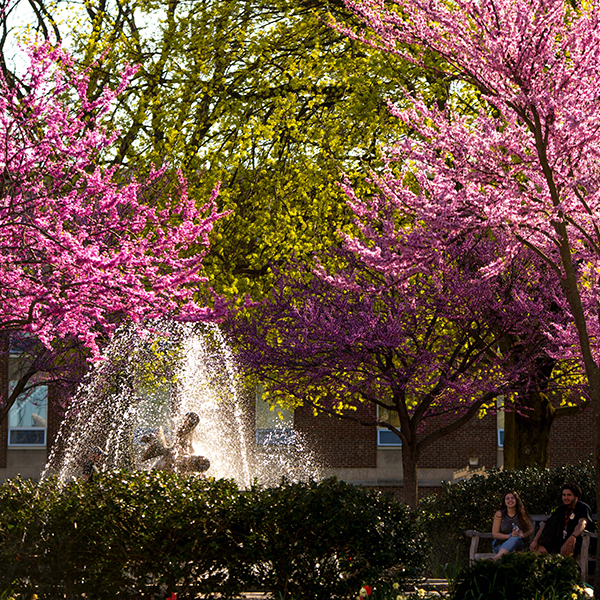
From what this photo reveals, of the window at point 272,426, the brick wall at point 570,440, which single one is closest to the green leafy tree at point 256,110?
the window at point 272,426

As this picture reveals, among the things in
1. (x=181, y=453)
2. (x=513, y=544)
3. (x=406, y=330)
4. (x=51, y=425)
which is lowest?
(x=513, y=544)

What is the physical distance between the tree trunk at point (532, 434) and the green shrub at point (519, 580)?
810cm

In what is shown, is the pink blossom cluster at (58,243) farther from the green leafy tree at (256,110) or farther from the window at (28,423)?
the window at (28,423)

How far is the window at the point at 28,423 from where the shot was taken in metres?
27.5

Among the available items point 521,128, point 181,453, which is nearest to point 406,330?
point 181,453

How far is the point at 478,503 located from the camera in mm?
13023

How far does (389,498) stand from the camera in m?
8.10

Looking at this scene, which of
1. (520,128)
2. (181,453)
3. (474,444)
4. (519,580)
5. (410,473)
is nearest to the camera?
(519,580)

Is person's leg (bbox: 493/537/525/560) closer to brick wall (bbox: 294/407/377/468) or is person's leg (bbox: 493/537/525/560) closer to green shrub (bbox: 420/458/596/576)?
green shrub (bbox: 420/458/596/576)

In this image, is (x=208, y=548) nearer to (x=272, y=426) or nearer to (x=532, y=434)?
(x=532, y=434)

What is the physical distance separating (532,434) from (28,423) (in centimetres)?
1741

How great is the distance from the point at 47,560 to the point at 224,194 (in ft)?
29.7

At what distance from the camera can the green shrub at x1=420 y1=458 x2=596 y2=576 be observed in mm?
12906

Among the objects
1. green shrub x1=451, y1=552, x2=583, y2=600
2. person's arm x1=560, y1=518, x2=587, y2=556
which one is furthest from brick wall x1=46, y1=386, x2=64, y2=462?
green shrub x1=451, y1=552, x2=583, y2=600
